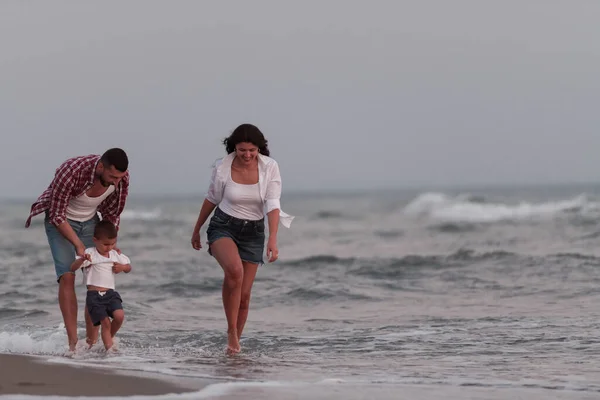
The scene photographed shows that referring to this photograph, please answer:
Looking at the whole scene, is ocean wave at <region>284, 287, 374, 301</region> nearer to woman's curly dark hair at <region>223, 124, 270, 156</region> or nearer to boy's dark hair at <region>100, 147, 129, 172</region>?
woman's curly dark hair at <region>223, 124, 270, 156</region>

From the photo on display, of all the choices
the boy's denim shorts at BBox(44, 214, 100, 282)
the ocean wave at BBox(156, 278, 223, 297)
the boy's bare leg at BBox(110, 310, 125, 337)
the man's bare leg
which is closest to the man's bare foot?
the boy's bare leg at BBox(110, 310, 125, 337)

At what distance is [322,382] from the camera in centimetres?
578

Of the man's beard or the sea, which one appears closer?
the sea

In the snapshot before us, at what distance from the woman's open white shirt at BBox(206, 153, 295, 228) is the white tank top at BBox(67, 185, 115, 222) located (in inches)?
30.6

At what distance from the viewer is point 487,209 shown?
43.8 m

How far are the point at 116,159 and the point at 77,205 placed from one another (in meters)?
0.66

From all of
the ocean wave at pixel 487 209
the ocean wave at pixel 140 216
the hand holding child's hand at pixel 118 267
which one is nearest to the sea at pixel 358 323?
the hand holding child's hand at pixel 118 267

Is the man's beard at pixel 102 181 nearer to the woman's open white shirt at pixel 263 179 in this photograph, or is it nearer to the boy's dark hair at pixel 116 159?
the boy's dark hair at pixel 116 159

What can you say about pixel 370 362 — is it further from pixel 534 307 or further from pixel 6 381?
pixel 534 307

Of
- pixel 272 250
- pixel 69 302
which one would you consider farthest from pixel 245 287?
pixel 69 302

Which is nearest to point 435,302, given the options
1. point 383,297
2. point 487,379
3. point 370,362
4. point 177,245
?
point 383,297

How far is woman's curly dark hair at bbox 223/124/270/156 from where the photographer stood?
22.7 ft

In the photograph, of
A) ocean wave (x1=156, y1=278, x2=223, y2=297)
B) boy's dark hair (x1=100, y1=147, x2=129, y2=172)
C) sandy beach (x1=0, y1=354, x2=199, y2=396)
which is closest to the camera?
sandy beach (x1=0, y1=354, x2=199, y2=396)

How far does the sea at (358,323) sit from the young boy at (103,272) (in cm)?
30
